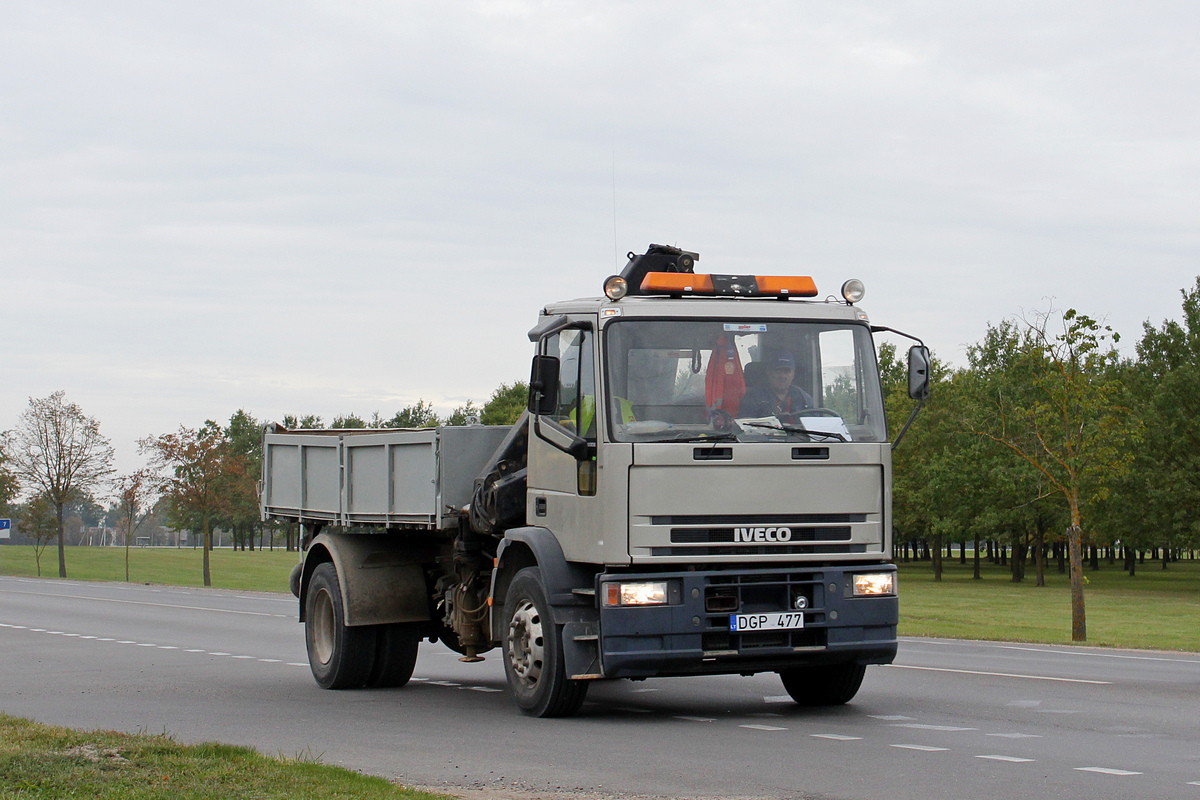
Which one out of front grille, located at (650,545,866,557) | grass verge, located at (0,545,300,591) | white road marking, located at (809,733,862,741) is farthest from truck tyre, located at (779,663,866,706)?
grass verge, located at (0,545,300,591)

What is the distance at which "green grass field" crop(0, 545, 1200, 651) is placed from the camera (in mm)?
26875

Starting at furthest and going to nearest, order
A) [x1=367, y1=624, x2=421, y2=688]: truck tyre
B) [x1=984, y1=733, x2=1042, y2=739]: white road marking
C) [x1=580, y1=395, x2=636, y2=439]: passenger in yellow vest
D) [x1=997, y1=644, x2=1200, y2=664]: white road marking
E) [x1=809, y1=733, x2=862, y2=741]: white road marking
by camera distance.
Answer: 1. [x1=997, y1=644, x2=1200, y2=664]: white road marking
2. [x1=367, y1=624, x2=421, y2=688]: truck tyre
3. [x1=580, y1=395, x2=636, y2=439]: passenger in yellow vest
4. [x1=984, y1=733, x2=1042, y2=739]: white road marking
5. [x1=809, y1=733, x2=862, y2=741]: white road marking

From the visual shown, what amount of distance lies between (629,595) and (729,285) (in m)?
2.49

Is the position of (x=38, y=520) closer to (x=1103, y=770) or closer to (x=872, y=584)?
(x=872, y=584)

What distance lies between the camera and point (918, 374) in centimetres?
1052

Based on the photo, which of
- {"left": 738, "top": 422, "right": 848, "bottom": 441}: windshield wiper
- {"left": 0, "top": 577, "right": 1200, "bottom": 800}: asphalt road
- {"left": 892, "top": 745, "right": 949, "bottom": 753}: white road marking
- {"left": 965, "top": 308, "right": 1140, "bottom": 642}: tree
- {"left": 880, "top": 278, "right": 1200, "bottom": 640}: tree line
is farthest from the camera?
{"left": 880, "top": 278, "right": 1200, "bottom": 640}: tree line

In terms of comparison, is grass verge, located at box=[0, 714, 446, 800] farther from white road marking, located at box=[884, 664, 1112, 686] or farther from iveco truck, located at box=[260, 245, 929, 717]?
white road marking, located at box=[884, 664, 1112, 686]

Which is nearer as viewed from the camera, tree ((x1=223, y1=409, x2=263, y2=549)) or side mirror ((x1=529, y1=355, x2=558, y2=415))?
side mirror ((x1=529, y1=355, x2=558, y2=415))

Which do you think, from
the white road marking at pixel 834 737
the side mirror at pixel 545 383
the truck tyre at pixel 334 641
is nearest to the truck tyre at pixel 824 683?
the white road marking at pixel 834 737

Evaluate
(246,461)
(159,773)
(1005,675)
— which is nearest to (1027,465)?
(1005,675)

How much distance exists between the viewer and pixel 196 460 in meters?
54.5

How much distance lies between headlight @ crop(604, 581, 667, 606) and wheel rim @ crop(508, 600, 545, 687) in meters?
0.80

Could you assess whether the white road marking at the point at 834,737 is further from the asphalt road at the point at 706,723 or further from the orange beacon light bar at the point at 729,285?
the orange beacon light bar at the point at 729,285

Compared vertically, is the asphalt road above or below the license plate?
below
